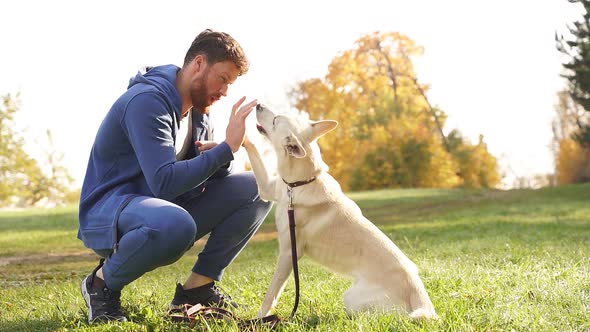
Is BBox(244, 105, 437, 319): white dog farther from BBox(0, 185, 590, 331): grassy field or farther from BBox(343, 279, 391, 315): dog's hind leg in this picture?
BBox(0, 185, 590, 331): grassy field

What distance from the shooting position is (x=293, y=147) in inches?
145

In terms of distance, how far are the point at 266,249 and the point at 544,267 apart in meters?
4.63

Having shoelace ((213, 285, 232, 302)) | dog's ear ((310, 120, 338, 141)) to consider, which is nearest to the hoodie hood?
dog's ear ((310, 120, 338, 141))

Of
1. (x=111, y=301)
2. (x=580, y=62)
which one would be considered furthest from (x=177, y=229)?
(x=580, y=62)

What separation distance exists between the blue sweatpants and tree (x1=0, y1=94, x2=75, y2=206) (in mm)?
28664

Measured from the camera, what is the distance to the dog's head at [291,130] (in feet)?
12.1

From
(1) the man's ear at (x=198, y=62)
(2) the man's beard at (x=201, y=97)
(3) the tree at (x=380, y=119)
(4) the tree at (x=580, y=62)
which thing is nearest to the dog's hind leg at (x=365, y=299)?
(2) the man's beard at (x=201, y=97)

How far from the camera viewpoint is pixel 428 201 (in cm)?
1827

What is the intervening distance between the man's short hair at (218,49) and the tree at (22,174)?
95.0ft

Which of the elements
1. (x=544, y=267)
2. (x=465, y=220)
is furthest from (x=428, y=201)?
(x=544, y=267)

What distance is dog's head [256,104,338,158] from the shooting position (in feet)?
12.1

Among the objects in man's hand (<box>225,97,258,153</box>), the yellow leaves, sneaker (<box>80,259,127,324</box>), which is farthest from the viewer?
the yellow leaves

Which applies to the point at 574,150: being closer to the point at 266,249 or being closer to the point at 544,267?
the point at 266,249

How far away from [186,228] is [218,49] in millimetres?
1092
